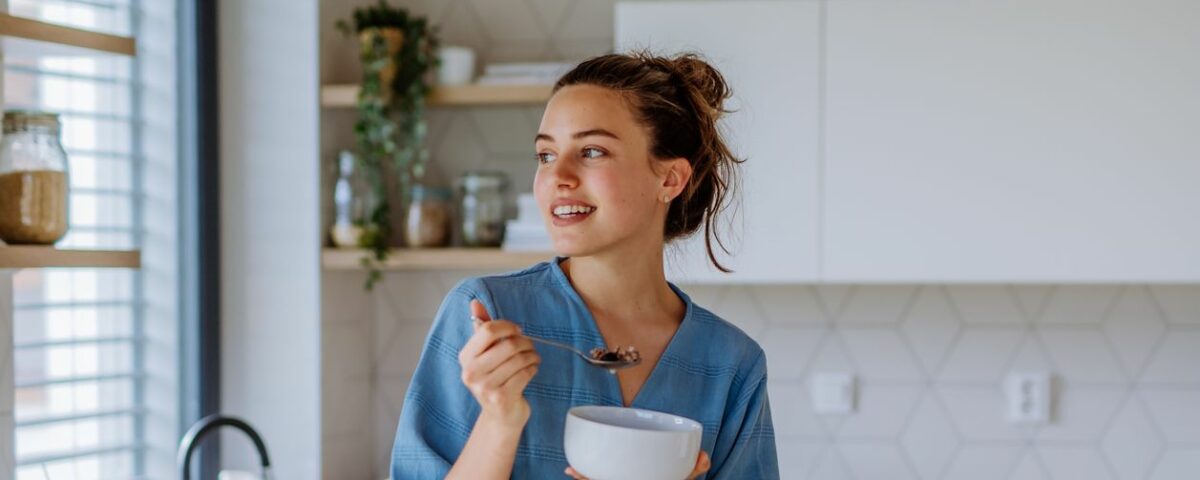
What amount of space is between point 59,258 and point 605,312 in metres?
0.70

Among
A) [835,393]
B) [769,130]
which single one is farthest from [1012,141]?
[835,393]

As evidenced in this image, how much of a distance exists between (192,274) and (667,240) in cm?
134

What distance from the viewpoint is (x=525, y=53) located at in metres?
2.66

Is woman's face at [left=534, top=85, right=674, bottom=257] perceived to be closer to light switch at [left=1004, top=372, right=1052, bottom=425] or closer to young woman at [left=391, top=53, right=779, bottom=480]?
young woman at [left=391, top=53, right=779, bottom=480]

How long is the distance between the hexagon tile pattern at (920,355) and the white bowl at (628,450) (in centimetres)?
153

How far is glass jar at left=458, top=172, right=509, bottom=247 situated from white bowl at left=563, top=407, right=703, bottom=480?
141cm

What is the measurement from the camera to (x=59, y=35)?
150 cm

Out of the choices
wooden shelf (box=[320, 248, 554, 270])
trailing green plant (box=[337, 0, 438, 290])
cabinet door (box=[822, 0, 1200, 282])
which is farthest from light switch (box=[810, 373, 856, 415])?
trailing green plant (box=[337, 0, 438, 290])

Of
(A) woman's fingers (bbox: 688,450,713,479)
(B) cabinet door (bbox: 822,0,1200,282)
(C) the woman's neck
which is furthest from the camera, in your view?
(B) cabinet door (bbox: 822,0,1200,282)

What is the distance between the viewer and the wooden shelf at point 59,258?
1427 mm

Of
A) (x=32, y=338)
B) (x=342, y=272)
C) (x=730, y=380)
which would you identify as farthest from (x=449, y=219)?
(x=730, y=380)

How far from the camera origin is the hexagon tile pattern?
2.53m

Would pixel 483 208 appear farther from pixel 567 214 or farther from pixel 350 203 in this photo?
pixel 567 214

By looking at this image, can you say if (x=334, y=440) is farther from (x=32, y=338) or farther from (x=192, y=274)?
(x=32, y=338)
